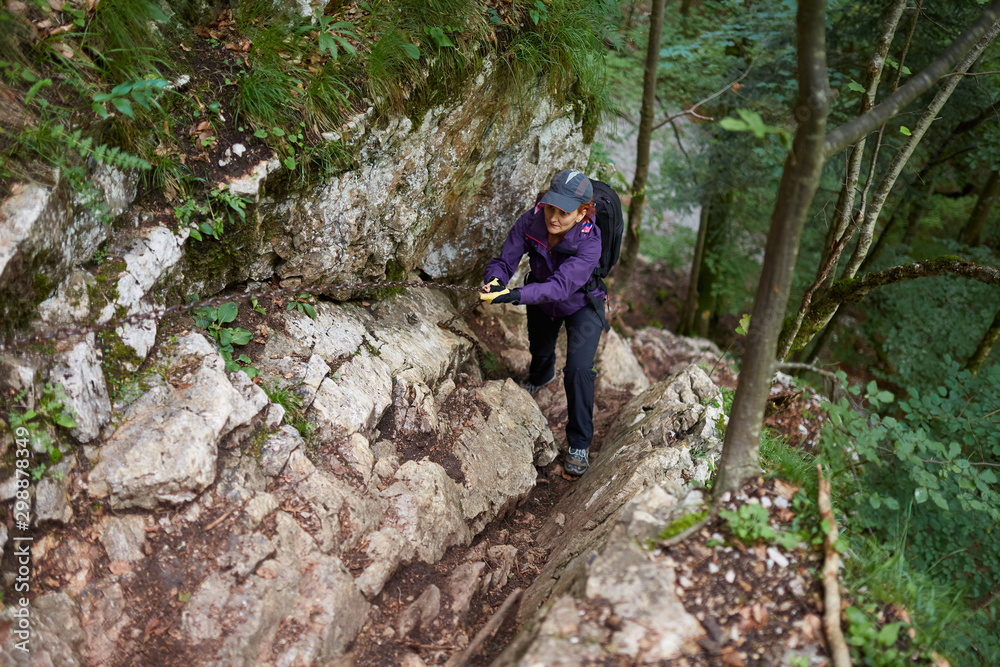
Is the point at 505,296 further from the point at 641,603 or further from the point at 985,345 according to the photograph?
the point at 985,345

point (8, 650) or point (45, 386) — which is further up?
point (45, 386)

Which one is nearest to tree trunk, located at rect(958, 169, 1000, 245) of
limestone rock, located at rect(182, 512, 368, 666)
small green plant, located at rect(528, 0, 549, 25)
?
small green plant, located at rect(528, 0, 549, 25)

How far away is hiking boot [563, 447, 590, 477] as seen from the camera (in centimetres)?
496

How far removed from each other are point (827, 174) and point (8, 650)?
9709 millimetres

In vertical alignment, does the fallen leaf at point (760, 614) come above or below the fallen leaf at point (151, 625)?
below

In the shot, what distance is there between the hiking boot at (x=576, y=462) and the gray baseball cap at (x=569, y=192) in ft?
7.24

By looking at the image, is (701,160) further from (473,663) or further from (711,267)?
(473,663)

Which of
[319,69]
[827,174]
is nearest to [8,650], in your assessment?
[319,69]

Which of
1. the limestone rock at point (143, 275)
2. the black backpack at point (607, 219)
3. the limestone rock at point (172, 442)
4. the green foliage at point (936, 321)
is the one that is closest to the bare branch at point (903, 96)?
the black backpack at point (607, 219)

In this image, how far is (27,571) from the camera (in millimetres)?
2518

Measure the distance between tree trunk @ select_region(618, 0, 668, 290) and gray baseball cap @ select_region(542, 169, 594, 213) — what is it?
2957 mm

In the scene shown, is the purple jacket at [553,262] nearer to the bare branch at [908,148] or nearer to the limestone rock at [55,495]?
the bare branch at [908,148]

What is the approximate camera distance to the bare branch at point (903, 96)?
2451 millimetres

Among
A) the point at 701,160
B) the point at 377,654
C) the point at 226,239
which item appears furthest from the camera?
the point at 701,160
